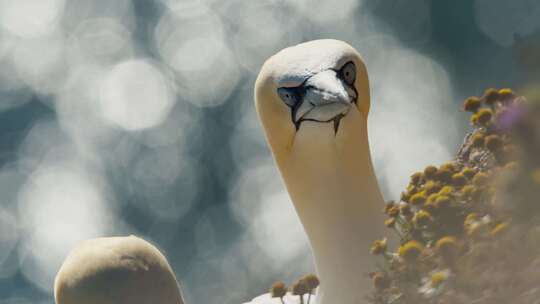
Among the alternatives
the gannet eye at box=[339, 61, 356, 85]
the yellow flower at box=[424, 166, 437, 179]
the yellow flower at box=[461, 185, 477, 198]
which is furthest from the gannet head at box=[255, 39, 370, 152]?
the yellow flower at box=[461, 185, 477, 198]

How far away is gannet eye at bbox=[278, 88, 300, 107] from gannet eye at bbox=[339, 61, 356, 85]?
0.92 ft

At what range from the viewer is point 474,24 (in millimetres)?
28828

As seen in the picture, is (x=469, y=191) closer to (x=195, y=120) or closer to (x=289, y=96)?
(x=289, y=96)

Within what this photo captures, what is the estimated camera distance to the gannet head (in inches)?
287

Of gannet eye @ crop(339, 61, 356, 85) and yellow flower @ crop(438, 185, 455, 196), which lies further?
gannet eye @ crop(339, 61, 356, 85)

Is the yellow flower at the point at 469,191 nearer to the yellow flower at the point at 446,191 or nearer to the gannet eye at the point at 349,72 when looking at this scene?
the yellow flower at the point at 446,191

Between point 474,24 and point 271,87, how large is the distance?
21656 millimetres

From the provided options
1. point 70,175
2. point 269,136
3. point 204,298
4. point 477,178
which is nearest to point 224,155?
point 70,175

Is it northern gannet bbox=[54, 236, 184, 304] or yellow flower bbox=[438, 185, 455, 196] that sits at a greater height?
yellow flower bbox=[438, 185, 455, 196]

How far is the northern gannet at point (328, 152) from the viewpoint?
7414 millimetres

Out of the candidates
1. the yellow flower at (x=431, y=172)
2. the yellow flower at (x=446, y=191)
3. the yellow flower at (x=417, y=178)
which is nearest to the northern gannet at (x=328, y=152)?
the yellow flower at (x=417, y=178)

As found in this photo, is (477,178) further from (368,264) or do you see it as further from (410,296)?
(368,264)

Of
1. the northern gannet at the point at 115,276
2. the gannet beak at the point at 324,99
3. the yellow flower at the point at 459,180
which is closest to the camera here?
the yellow flower at the point at 459,180

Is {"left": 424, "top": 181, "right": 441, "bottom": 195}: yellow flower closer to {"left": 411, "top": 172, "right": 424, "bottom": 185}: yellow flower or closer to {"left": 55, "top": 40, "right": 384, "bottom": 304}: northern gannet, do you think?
{"left": 411, "top": 172, "right": 424, "bottom": 185}: yellow flower
